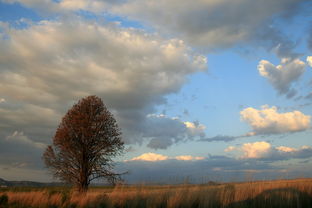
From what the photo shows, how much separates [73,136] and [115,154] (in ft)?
16.0

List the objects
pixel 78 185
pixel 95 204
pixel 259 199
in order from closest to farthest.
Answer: pixel 259 199, pixel 95 204, pixel 78 185

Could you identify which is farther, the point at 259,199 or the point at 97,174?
the point at 97,174

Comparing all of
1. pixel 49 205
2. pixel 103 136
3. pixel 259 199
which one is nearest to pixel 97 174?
pixel 103 136

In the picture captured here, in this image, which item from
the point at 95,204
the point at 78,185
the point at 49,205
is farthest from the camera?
the point at 78,185

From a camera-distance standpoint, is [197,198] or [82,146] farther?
[82,146]

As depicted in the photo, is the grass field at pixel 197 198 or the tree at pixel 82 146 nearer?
the grass field at pixel 197 198

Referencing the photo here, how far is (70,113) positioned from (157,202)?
21113 millimetres

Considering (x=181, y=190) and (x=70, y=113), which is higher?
(x=70, y=113)

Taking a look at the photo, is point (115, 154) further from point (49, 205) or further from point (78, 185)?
point (49, 205)

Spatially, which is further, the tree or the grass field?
the tree

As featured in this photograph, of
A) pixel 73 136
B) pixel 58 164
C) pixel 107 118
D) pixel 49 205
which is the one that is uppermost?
pixel 107 118

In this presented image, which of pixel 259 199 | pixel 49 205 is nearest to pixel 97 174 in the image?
pixel 49 205

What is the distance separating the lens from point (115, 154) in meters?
33.1

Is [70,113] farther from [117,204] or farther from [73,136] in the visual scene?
[117,204]
